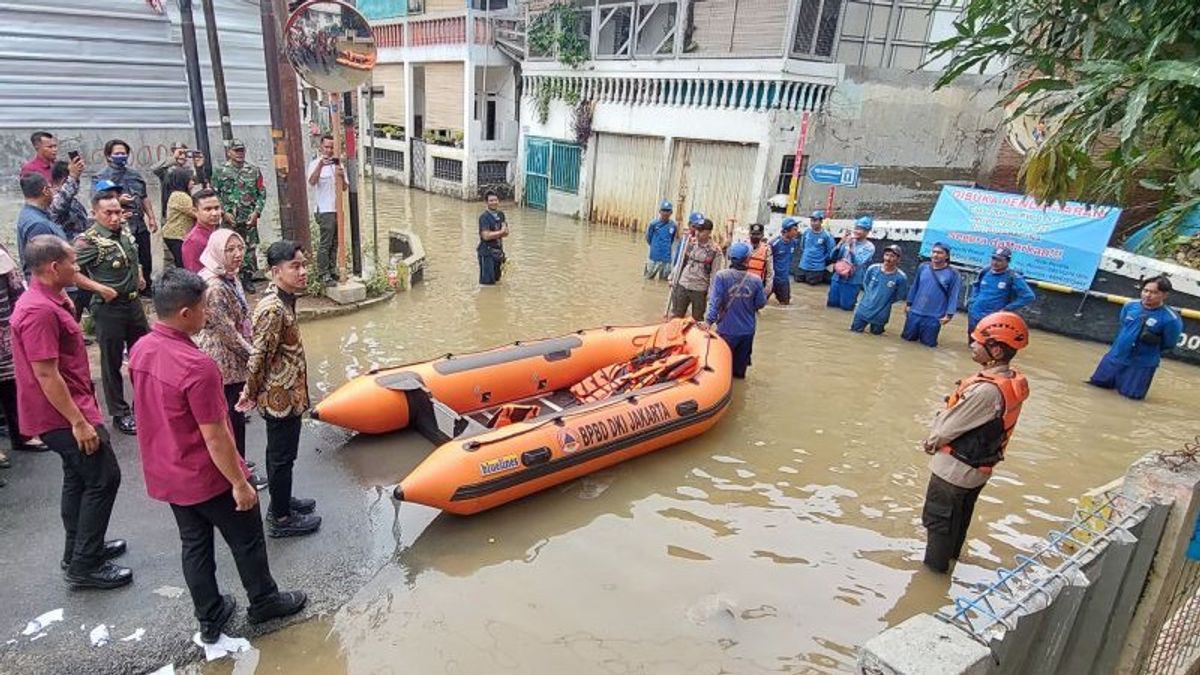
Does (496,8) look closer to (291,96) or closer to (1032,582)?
(291,96)

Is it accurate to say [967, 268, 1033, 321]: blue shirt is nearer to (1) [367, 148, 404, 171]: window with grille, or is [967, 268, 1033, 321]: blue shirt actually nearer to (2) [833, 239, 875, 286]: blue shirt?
(2) [833, 239, 875, 286]: blue shirt

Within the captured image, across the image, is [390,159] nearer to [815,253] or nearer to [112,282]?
[815,253]

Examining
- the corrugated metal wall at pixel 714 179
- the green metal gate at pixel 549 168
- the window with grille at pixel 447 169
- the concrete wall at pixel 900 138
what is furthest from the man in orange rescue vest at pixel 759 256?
the window with grille at pixel 447 169

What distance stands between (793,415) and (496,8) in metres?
16.2

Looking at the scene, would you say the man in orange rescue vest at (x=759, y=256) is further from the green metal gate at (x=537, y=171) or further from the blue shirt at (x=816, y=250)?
the green metal gate at (x=537, y=171)

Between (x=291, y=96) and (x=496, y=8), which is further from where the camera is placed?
(x=496, y=8)

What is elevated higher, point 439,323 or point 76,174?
point 76,174

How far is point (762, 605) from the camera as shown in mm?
3814

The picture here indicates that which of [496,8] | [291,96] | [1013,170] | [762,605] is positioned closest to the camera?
[762,605]

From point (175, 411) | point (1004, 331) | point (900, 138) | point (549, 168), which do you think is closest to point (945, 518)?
point (1004, 331)

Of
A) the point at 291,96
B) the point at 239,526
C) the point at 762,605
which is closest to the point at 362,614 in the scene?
the point at 239,526

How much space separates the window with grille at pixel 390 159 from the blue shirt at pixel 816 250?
13651mm

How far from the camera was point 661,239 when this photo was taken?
33.9 ft

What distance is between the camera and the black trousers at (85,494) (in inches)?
126
